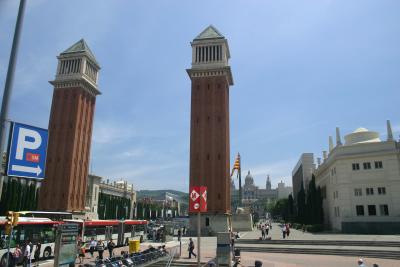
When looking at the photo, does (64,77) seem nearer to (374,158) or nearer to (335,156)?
(335,156)

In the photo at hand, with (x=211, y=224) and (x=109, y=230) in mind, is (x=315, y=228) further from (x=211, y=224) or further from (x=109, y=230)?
(x=109, y=230)

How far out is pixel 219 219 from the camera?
58.4 m

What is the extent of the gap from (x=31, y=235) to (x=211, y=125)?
139 feet

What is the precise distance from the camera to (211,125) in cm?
6462

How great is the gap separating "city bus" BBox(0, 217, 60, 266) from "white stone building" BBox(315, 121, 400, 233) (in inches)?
1583

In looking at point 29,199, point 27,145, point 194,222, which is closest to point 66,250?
point 27,145

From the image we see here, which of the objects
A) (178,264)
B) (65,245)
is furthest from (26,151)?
(178,264)

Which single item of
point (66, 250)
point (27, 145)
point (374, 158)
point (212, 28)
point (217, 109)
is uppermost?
point (212, 28)

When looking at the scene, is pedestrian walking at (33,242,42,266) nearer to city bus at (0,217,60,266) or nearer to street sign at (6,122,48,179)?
city bus at (0,217,60,266)

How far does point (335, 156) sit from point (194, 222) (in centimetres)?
2581

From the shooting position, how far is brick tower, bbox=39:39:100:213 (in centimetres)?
6788

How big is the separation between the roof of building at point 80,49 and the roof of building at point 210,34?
85.2ft

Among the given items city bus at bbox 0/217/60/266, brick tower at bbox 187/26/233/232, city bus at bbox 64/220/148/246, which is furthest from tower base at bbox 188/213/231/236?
city bus at bbox 0/217/60/266

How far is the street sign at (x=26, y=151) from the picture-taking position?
9.25 meters
